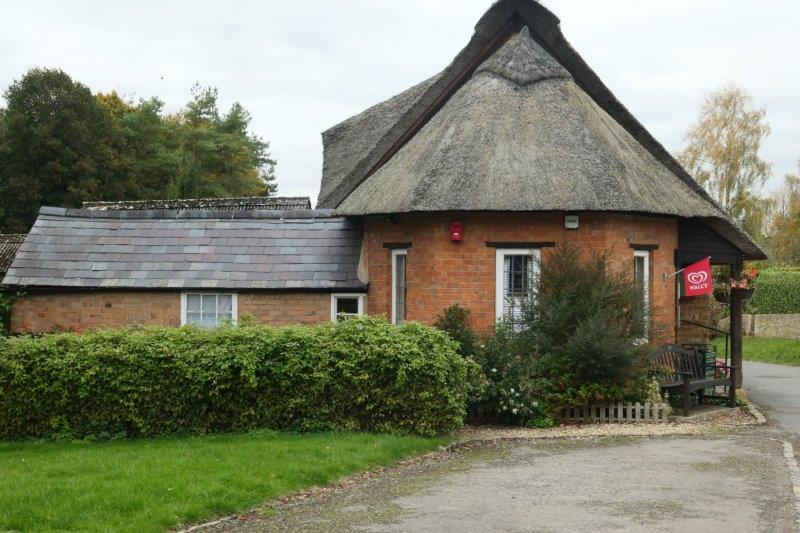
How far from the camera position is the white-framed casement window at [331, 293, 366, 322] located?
17.7 meters

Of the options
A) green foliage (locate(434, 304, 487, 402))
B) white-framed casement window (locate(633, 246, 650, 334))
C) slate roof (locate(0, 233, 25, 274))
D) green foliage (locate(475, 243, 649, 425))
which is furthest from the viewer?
slate roof (locate(0, 233, 25, 274))

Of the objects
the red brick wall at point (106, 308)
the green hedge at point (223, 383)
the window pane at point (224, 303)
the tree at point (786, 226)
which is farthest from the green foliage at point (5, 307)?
the tree at point (786, 226)

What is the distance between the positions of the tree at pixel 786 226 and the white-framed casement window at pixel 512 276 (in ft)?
113

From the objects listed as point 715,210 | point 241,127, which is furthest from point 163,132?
point 715,210

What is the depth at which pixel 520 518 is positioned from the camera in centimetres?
841

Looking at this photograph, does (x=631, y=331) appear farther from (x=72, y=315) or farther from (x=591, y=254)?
(x=72, y=315)

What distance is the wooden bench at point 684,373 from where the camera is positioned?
1552cm

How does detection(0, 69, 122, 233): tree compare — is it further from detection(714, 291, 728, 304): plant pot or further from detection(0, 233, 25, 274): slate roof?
detection(714, 291, 728, 304): plant pot

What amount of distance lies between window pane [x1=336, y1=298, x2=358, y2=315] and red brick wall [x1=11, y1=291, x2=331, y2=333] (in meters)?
0.42

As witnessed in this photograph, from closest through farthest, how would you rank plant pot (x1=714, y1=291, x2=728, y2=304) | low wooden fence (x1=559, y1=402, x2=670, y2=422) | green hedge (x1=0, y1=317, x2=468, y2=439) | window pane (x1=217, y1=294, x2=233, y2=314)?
green hedge (x1=0, y1=317, x2=468, y2=439), low wooden fence (x1=559, y1=402, x2=670, y2=422), window pane (x1=217, y1=294, x2=233, y2=314), plant pot (x1=714, y1=291, x2=728, y2=304)

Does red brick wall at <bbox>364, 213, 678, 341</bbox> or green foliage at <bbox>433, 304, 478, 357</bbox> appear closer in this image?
green foliage at <bbox>433, 304, 478, 357</bbox>

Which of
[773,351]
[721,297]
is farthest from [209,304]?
[721,297]

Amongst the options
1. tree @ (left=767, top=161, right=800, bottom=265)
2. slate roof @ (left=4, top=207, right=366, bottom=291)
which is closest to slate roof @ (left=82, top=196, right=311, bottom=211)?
slate roof @ (left=4, top=207, right=366, bottom=291)

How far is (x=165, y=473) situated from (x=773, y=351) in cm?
2618
